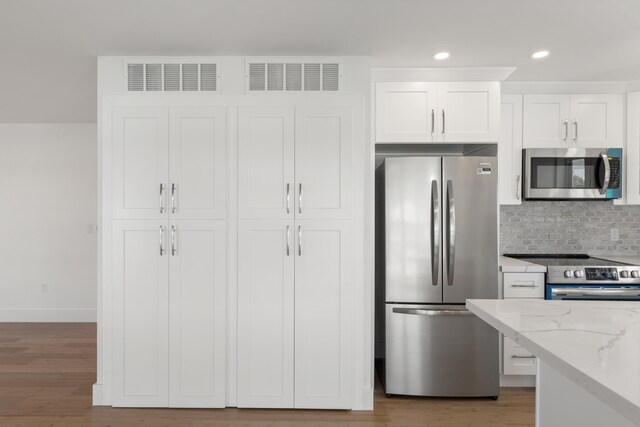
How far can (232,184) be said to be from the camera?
2.86 metres

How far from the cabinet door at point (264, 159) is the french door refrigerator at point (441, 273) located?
795 mm

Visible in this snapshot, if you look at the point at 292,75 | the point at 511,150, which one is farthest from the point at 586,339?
the point at 511,150

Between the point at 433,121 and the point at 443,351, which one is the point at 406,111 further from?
the point at 443,351

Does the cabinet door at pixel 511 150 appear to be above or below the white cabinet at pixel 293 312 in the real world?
above

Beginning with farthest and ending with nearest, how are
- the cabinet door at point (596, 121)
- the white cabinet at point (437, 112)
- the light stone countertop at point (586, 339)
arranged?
the cabinet door at point (596, 121) → the white cabinet at point (437, 112) → the light stone countertop at point (586, 339)

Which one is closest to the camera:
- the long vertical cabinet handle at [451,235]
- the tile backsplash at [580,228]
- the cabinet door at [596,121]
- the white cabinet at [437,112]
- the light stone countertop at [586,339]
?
the light stone countertop at [586,339]

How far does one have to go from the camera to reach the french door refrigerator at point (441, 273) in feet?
9.80

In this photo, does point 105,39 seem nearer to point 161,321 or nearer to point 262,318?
point 161,321

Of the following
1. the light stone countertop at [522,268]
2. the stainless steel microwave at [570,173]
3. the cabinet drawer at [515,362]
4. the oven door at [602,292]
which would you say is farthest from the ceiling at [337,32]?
the cabinet drawer at [515,362]

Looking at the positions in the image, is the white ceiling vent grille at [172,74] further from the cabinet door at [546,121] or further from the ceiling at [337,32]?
the cabinet door at [546,121]

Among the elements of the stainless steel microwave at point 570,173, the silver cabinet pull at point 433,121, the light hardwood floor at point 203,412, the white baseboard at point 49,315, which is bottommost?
the light hardwood floor at point 203,412

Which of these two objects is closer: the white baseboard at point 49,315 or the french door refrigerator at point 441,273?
the french door refrigerator at point 441,273

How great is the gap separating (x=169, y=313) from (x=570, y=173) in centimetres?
340

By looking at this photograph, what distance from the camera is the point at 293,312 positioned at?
284 centimetres
